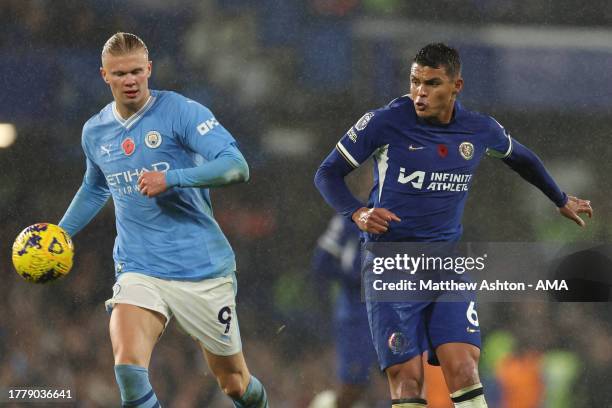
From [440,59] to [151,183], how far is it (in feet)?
4.27

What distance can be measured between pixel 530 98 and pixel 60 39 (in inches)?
115

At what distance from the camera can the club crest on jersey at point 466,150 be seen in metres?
4.43

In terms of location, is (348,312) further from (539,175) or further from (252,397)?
(539,175)

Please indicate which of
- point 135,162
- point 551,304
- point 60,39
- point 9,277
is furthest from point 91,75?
point 551,304

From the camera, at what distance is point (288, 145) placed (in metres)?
6.42

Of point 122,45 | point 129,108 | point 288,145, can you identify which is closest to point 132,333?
point 129,108

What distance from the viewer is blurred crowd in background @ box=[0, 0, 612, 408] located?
6.26 m

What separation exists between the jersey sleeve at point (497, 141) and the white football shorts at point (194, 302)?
1.27m

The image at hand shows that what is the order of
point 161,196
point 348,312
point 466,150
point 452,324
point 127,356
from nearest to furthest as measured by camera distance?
point 127,356, point 452,324, point 161,196, point 466,150, point 348,312

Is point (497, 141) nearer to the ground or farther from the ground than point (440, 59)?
nearer to the ground

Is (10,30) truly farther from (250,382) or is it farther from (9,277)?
(250,382)

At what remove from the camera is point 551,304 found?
6.25 m

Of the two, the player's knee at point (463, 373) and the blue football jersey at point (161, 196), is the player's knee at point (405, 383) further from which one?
the blue football jersey at point (161, 196)

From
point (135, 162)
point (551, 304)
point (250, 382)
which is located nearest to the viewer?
point (135, 162)
